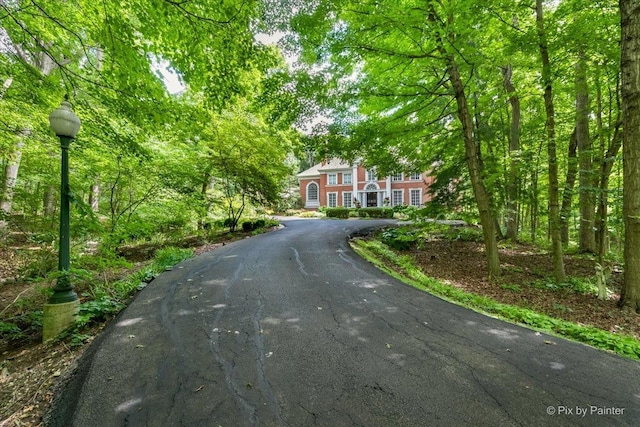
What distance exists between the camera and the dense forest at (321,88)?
4156 mm

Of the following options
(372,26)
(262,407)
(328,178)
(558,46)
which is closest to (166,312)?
(262,407)

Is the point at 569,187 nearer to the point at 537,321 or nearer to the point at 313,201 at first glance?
the point at 537,321

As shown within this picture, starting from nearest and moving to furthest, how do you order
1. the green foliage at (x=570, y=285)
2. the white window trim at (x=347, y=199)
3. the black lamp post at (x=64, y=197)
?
the black lamp post at (x=64, y=197) < the green foliage at (x=570, y=285) < the white window trim at (x=347, y=199)

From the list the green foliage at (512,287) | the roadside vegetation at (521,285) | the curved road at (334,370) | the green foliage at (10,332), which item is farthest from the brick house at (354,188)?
the green foliage at (10,332)

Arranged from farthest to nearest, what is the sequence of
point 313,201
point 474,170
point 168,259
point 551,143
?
point 313,201
point 168,259
point 474,170
point 551,143

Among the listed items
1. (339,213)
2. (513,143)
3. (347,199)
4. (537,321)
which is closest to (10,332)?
(537,321)

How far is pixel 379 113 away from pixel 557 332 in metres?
5.69

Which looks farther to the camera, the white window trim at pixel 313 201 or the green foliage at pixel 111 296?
the white window trim at pixel 313 201

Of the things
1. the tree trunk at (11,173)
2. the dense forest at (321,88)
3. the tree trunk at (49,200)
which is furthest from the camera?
the tree trunk at (49,200)

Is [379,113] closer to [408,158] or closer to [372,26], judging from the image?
[408,158]

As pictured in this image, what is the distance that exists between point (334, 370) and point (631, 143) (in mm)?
5481

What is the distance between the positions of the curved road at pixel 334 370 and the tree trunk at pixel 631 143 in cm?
255

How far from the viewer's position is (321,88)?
595cm

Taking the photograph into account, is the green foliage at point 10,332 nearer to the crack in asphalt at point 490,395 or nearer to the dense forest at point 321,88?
the dense forest at point 321,88
